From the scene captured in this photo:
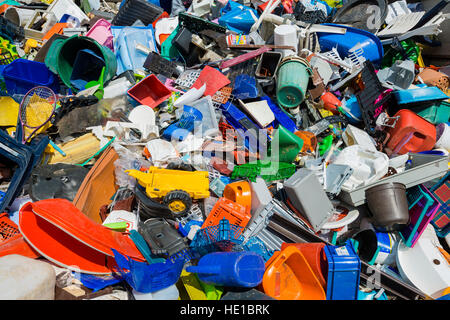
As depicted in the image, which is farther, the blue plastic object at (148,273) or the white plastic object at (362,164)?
the white plastic object at (362,164)

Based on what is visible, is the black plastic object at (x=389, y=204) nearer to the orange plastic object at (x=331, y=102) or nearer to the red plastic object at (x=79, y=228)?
the orange plastic object at (x=331, y=102)

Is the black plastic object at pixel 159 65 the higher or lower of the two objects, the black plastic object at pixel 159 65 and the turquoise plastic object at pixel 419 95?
the higher

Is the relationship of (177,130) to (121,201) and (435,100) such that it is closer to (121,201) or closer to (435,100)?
(121,201)

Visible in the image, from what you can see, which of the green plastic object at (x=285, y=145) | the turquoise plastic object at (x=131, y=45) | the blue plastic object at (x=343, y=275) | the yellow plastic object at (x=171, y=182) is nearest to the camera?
the blue plastic object at (x=343, y=275)

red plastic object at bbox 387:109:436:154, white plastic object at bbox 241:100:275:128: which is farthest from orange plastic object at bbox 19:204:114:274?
red plastic object at bbox 387:109:436:154

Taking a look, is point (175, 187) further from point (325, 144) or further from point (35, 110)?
point (35, 110)

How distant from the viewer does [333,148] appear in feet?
11.4

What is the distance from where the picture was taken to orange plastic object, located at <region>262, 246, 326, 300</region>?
89.7 inches

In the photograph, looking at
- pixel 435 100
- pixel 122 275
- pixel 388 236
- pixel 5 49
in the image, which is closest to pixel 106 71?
pixel 5 49

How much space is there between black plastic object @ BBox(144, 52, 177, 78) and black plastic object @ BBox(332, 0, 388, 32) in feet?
8.60

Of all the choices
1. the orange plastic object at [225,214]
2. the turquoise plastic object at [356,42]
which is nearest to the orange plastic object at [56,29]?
the turquoise plastic object at [356,42]

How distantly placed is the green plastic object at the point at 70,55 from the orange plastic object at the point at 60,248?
218cm

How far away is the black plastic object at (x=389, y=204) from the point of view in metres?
2.72

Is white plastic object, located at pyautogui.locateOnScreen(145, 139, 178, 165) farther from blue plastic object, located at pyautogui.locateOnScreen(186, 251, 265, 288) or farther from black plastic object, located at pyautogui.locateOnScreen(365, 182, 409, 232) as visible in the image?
black plastic object, located at pyautogui.locateOnScreen(365, 182, 409, 232)
